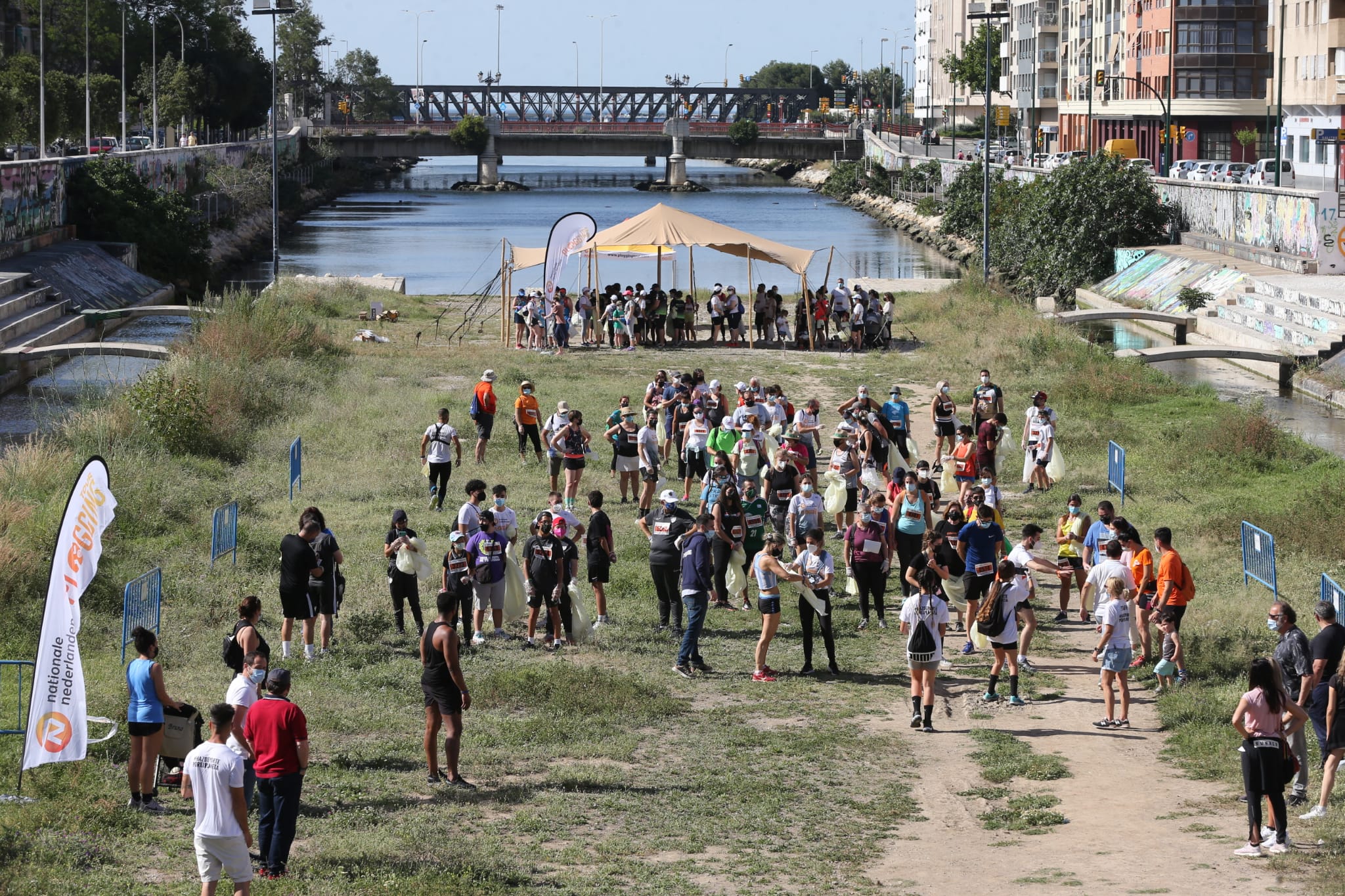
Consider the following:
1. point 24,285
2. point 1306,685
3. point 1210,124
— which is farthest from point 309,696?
point 1210,124

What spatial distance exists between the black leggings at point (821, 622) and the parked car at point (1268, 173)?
4908 cm

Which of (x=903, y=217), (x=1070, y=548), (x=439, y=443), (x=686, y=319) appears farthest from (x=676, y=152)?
(x=1070, y=548)

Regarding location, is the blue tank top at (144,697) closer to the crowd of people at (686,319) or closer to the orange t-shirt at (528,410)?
the orange t-shirt at (528,410)

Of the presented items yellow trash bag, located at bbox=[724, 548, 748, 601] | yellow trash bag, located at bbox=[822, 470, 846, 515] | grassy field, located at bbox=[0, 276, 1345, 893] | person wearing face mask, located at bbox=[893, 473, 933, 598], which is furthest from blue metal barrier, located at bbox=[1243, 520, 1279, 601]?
yellow trash bag, located at bbox=[724, 548, 748, 601]

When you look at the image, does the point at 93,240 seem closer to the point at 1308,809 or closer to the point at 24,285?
the point at 24,285

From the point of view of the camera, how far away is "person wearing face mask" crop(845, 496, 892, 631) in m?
15.7

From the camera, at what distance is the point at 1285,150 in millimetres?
73562

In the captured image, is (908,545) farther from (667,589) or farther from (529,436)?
(529,436)

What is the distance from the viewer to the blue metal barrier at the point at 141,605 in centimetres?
1420

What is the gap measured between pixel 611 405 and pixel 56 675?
1972 cm

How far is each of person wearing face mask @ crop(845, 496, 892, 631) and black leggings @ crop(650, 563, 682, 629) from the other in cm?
184

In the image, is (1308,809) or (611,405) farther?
(611,405)

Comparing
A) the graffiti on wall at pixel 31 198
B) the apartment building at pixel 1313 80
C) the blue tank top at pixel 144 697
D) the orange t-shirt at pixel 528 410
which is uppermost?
the apartment building at pixel 1313 80

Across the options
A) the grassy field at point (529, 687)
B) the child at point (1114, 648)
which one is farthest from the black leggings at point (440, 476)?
the child at point (1114, 648)
